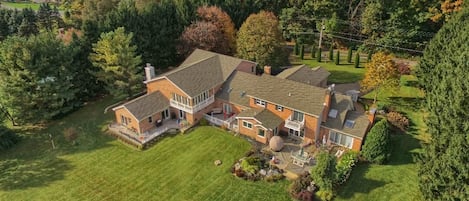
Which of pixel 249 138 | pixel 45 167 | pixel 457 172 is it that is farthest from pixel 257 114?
pixel 45 167

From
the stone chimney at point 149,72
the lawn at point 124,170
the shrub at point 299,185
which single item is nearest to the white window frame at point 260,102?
the lawn at point 124,170

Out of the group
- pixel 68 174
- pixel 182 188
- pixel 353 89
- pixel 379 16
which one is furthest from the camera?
pixel 379 16

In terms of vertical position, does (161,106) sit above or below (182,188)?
above

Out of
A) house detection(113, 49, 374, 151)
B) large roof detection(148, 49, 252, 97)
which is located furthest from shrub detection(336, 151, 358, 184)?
large roof detection(148, 49, 252, 97)

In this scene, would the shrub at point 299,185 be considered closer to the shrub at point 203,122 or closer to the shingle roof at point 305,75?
the shrub at point 203,122

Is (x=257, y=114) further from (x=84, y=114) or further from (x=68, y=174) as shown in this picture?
(x=84, y=114)

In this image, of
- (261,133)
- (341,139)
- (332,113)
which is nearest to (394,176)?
(341,139)
